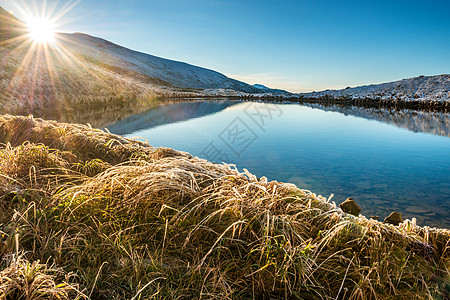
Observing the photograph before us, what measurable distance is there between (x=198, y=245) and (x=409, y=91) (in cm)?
3736

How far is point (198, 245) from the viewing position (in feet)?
5.83

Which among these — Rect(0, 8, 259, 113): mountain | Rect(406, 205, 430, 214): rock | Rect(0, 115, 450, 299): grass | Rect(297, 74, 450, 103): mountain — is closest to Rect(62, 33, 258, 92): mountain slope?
Rect(0, 8, 259, 113): mountain

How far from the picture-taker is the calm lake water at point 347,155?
580cm

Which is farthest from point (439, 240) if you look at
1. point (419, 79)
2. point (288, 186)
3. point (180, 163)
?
point (419, 79)

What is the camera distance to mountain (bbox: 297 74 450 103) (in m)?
26.1

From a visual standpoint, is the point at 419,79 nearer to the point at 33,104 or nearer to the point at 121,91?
the point at 121,91

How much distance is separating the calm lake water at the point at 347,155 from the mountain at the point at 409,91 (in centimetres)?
1310

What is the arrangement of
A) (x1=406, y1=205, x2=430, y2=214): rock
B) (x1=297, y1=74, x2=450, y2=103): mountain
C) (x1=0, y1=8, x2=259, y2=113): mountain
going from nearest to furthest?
(x1=406, y1=205, x2=430, y2=214): rock → (x1=0, y1=8, x2=259, y2=113): mountain → (x1=297, y1=74, x2=450, y2=103): mountain

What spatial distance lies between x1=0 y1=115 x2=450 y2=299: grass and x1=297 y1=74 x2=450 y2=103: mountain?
1218 inches

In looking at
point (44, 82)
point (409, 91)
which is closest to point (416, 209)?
point (44, 82)

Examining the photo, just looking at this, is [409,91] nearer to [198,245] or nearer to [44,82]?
[198,245]

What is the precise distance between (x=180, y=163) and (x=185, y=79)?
158 metres

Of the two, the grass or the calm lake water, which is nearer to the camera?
the grass

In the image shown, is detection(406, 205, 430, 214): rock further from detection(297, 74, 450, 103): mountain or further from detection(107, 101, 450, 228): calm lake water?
detection(297, 74, 450, 103): mountain
